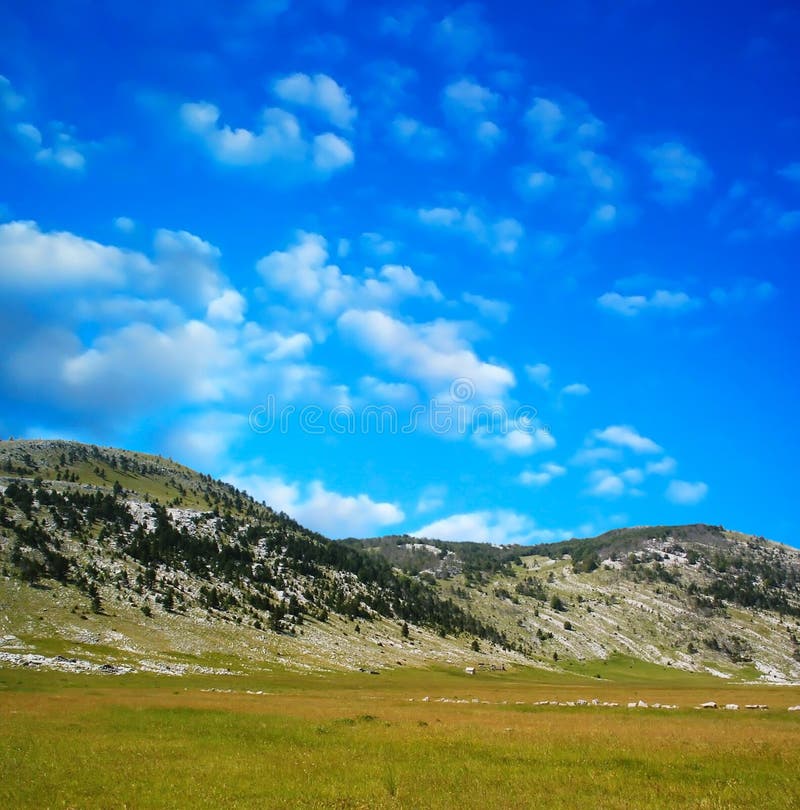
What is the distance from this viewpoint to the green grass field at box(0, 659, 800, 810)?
768 inches

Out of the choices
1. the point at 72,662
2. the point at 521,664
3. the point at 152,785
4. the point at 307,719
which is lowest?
the point at 521,664

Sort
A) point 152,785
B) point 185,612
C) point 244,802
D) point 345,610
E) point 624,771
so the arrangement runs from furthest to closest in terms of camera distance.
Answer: point 345,610 → point 185,612 → point 624,771 → point 152,785 → point 244,802

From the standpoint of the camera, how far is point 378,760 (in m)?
25.6

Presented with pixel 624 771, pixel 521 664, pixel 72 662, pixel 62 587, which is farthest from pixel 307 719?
pixel 521 664

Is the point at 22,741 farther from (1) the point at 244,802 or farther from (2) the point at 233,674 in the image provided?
(2) the point at 233,674

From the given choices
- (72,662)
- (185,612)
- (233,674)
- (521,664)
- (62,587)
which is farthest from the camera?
(521,664)

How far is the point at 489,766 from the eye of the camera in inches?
961

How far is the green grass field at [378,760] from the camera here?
19516 mm

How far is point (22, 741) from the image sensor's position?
28547 mm

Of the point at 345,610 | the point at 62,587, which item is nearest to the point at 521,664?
the point at 345,610

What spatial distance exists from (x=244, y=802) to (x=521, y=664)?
180 m

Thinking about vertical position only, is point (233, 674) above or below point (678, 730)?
below

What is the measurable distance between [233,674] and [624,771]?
88.8m

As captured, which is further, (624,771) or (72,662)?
(72,662)
